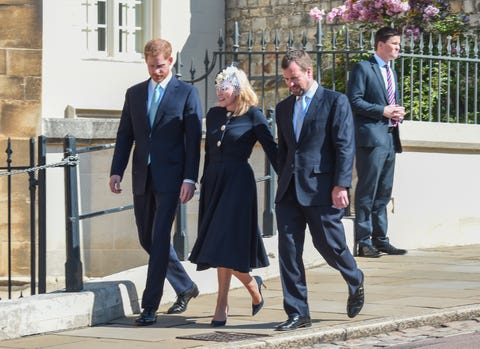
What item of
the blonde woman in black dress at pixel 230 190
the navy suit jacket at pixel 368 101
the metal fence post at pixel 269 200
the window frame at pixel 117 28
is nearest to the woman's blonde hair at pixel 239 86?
the blonde woman in black dress at pixel 230 190

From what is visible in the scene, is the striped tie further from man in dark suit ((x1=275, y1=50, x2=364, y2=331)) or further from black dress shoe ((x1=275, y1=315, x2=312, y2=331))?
black dress shoe ((x1=275, y1=315, x2=312, y2=331))

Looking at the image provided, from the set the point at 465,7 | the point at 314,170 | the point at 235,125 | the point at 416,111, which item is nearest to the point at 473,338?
the point at 314,170

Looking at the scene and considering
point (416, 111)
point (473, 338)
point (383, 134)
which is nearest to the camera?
point (473, 338)

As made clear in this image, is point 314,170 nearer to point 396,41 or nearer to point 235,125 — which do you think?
point 235,125

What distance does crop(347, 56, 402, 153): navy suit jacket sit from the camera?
1190 centimetres

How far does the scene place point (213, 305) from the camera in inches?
392

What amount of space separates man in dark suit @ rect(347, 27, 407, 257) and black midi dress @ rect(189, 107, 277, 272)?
3.05 meters

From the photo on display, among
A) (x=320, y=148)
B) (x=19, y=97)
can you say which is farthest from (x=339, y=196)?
(x=19, y=97)

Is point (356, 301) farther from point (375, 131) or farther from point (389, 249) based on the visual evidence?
point (389, 249)

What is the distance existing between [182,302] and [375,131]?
3.18 meters

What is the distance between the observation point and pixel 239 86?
894cm

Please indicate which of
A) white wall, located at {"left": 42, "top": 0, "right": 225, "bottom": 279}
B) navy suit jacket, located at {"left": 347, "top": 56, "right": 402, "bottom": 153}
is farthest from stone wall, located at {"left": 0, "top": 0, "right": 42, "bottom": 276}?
navy suit jacket, located at {"left": 347, "top": 56, "right": 402, "bottom": 153}

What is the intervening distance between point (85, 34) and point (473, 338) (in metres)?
10.7

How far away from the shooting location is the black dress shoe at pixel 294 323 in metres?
8.51
